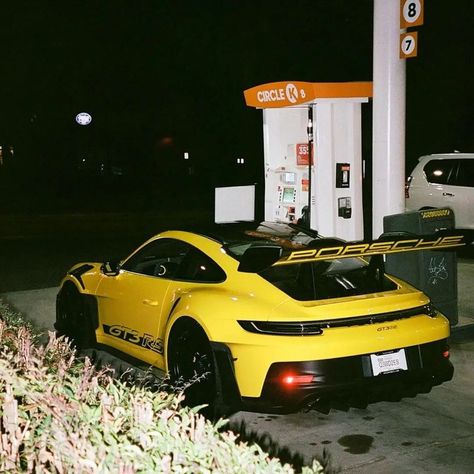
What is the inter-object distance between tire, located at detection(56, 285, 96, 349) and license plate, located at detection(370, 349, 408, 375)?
3.05m

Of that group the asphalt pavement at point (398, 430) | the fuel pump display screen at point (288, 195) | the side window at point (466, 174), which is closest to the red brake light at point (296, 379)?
the asphalt pavement at point (398, 430)

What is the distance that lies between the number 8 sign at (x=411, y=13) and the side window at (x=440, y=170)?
635 cm

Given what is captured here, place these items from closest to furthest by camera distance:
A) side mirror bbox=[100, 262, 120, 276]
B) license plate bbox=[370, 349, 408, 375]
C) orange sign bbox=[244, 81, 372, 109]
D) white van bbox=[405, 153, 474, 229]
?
license plate bbox=[370, 349, 408, 375] → side mirror bbox=[100, 262, 120, 276] → orange sign bbox=[244, 81, 372, 109] → white van bbox=[405, 153, 474, 229]

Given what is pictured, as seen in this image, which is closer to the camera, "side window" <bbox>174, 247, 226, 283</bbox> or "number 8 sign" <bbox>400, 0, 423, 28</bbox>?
"side window" <bbox>174, 247, 226, 283</bbox>

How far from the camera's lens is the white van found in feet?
45.1

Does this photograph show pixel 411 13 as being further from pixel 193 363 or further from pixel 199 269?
pixel 193 363

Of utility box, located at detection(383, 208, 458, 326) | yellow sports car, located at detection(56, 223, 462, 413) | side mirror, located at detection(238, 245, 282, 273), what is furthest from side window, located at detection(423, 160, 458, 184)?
side mirror, located at detection(238, 245, 282, 273)

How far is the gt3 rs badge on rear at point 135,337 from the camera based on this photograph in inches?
230

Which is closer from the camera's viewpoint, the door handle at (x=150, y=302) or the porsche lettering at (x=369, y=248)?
the porsche lettering at (x=369, y=248)

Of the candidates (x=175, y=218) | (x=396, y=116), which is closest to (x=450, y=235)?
(x=396, y=116)

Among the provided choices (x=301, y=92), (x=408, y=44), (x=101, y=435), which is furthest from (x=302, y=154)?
(x=101, y=435)

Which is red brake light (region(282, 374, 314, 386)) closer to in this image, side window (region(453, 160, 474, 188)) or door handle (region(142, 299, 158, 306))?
door handle (region(142, 299, 158, 306))

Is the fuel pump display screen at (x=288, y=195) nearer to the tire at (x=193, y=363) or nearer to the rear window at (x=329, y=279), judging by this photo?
the rear window at (x=329, y=279)

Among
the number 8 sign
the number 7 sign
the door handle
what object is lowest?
the door handle
